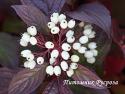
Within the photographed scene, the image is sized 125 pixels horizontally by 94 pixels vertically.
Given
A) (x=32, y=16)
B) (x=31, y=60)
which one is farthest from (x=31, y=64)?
(x=32, y=16)

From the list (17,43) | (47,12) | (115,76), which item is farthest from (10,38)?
(115,76)

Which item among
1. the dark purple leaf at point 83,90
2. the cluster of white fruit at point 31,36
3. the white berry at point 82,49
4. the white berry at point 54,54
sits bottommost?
the dark purple leaf at point 83,90

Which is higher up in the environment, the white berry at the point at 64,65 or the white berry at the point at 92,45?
the white berry at the point at 92,45

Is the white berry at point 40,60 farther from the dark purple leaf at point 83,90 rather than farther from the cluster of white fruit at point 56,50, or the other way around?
the dark purple leaf at point 83,90

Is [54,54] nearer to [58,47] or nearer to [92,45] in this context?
[58,47]

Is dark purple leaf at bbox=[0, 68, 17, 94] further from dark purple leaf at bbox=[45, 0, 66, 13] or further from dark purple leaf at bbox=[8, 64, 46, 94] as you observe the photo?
dark purple leaf at bbox=[45, 0, 66, 13]

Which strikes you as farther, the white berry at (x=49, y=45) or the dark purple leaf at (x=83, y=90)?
the dark purple leaf at (x=83, y=90)

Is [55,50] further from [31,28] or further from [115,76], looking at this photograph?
[115,76]

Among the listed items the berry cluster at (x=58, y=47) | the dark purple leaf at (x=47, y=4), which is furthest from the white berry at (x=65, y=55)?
the dark purple leaf at (x=47, y=4)
